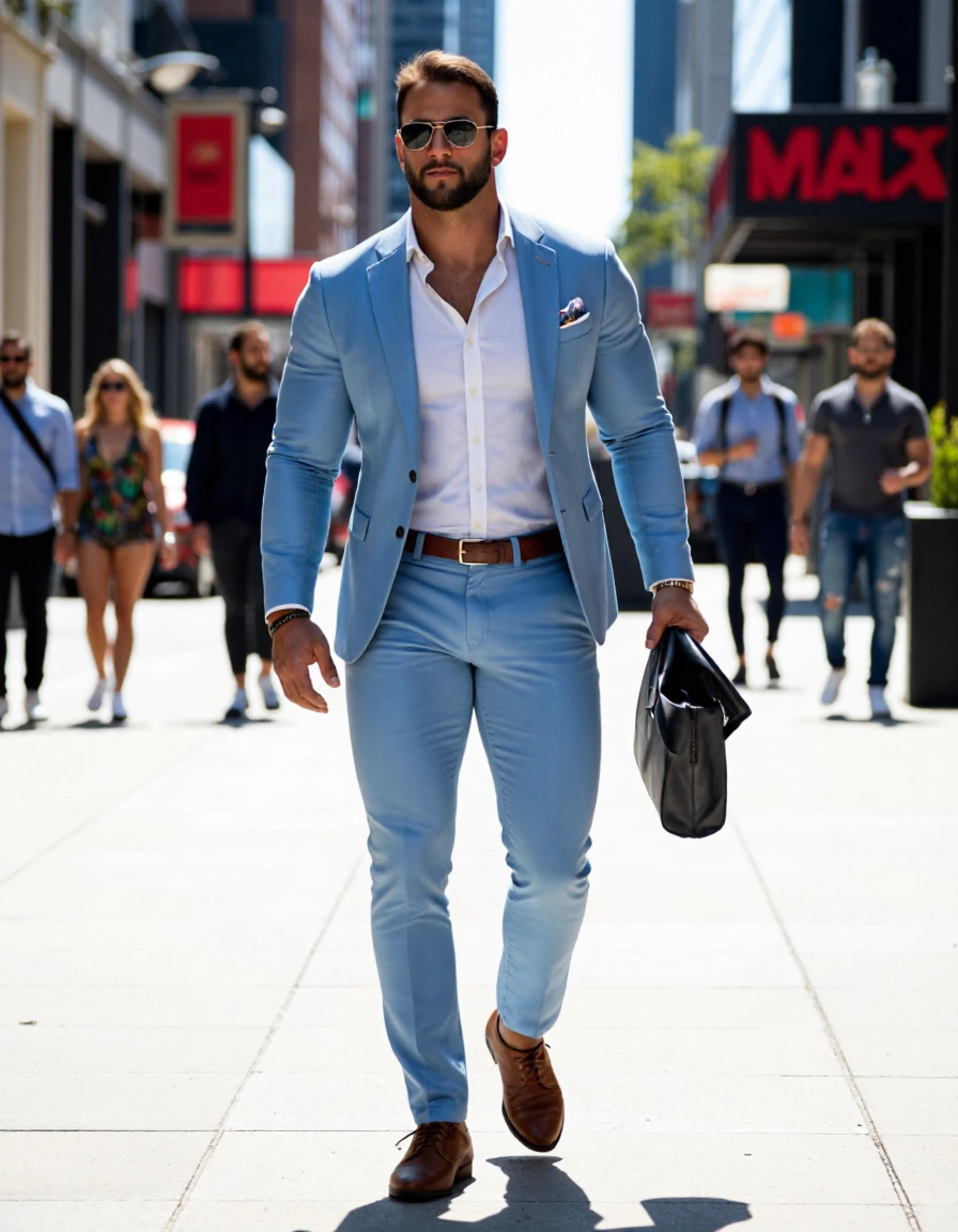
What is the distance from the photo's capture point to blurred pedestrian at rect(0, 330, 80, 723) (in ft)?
36.0

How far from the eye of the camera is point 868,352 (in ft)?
36.5

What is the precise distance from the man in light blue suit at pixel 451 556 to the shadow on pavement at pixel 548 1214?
0.11 metres

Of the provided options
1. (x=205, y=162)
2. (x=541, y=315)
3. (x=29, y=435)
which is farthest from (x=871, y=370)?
(x=205, y=162)

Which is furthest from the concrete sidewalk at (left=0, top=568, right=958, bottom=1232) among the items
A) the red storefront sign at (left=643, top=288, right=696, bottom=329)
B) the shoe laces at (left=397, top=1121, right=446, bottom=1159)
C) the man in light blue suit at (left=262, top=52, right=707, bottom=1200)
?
the red storefront sign at (left=643, top=288, right=696, bottom=329)

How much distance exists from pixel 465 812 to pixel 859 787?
1673 mm

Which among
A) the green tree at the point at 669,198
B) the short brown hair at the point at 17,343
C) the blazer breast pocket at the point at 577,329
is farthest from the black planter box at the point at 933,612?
the green tree at the point at 669,198

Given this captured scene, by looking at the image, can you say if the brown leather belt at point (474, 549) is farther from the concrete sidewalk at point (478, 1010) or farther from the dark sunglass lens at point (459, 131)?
the concrete sidewalk at point (478, 1010)

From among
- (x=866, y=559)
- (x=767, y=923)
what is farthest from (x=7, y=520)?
(x=767, y=923)

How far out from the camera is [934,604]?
11539 millimetres

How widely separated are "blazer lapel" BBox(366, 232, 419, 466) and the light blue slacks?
0.95ft

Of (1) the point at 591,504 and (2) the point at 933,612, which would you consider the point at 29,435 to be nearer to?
(2) the point at 933,612

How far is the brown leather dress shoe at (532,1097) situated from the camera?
405cm

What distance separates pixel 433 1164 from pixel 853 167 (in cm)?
1817

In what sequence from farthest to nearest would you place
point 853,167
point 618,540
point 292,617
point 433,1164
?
point 853,167, point 618,540, point 292,617, point 433,1164
